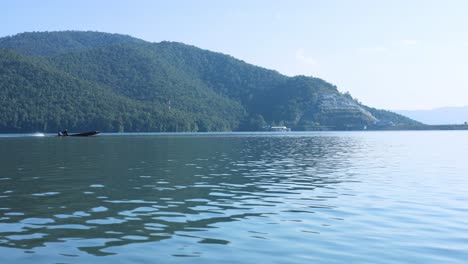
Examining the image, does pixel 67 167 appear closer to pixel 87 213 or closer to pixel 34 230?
pixel 87 213

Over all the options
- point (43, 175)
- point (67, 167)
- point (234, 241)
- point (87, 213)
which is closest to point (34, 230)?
point (87, 213)

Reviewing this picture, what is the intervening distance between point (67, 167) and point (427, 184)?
114ft

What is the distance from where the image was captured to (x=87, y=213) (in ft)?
84.0

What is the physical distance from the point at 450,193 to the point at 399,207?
8.04 meters

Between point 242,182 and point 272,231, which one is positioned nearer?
point 272,231

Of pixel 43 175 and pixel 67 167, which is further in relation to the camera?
pixel 67 167

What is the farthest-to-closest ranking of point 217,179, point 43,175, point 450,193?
point 43,175 < point 217,179 < point 450,193

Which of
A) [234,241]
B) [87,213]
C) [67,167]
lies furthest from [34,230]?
[67,167]

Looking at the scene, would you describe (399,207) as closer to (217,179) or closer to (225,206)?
(225,206)

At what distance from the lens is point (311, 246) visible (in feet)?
61.5

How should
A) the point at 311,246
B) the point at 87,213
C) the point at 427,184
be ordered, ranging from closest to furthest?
the point at 311,246 → the point at 87,213 → the point at 427,184

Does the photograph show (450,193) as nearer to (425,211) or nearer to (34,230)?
(425,211)

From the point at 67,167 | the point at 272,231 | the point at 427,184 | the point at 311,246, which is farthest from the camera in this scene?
the point at 67,167

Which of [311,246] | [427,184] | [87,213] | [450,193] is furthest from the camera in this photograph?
[427,184]
